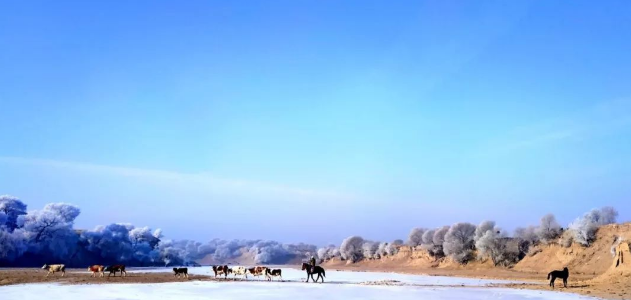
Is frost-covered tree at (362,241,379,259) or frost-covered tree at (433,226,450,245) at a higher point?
frost-covered tree at (433,226,450,245)

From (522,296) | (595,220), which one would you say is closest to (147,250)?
(595,220)

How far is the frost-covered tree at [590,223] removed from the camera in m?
59.4

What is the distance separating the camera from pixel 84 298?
22.0 m

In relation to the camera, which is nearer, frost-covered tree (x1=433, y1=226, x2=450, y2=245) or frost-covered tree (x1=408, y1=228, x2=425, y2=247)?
frost-covered tree (x1=433, y1=226, x2=450, y2=245)

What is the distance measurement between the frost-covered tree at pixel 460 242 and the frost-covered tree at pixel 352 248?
2700 cm

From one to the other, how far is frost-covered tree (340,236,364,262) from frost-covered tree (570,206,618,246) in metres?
46.1

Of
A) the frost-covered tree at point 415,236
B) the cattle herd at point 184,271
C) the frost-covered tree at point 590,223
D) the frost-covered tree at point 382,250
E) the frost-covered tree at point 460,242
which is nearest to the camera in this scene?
the cattle herd at point 184,271

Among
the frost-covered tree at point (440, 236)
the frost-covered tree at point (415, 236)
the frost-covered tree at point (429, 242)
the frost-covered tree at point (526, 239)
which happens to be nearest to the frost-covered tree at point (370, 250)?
the frost-covered tree at point (415, 236)

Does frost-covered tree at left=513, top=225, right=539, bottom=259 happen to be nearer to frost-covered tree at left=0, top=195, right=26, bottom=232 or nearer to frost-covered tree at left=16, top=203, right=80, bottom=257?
frost-covered tree at left=16, top=203, right=80, bottom=257

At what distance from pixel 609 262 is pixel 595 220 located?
41.5 feet

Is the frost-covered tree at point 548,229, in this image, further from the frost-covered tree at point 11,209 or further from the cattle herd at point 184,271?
the frost-covered tree at point 11,209

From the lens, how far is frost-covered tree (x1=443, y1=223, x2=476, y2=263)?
7388cm

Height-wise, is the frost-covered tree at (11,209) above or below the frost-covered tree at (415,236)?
above

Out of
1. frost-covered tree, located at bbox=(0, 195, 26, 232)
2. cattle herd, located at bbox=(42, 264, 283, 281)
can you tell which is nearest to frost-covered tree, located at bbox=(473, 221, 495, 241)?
cattle herd, located at bbox=(42, 264, 283, 281)
